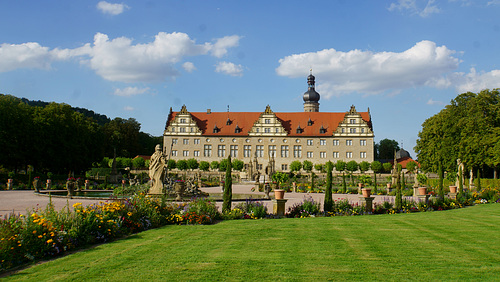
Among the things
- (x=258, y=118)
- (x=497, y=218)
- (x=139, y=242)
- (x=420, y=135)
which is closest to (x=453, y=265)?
(x=139, y=242)

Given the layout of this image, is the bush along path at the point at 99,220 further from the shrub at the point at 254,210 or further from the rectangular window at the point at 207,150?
the rectangular window at the point at 207,150

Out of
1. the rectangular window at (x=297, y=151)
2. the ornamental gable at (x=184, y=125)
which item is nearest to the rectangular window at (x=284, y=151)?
the rectangular window at (x=297, y=151)

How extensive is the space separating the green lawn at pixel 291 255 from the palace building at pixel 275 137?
46.5 m

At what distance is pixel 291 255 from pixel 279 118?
52542 millimetres

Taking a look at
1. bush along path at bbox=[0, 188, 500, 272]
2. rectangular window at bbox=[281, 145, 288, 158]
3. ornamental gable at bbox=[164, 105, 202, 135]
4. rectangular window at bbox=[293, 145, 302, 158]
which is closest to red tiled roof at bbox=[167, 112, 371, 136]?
ornamental gable at bbox=[164, 105, 202, 135]

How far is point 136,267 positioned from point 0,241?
2.14 meters

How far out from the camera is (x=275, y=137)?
188ft

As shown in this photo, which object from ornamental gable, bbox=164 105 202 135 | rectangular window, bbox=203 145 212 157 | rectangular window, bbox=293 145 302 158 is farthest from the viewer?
ornamental gable, bbox=164 105 202 135

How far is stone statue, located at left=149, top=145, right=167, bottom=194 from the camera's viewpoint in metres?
15.9

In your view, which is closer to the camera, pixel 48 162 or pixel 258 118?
pixel 48 162

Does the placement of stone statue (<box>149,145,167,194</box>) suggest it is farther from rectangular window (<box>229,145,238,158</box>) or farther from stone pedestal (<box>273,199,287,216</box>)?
rectangular window (<box>229,145,238,158</box>)

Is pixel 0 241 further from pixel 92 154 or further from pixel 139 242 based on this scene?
pixel 92 154

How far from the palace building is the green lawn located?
46530 millimetres

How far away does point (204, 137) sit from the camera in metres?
58.2
